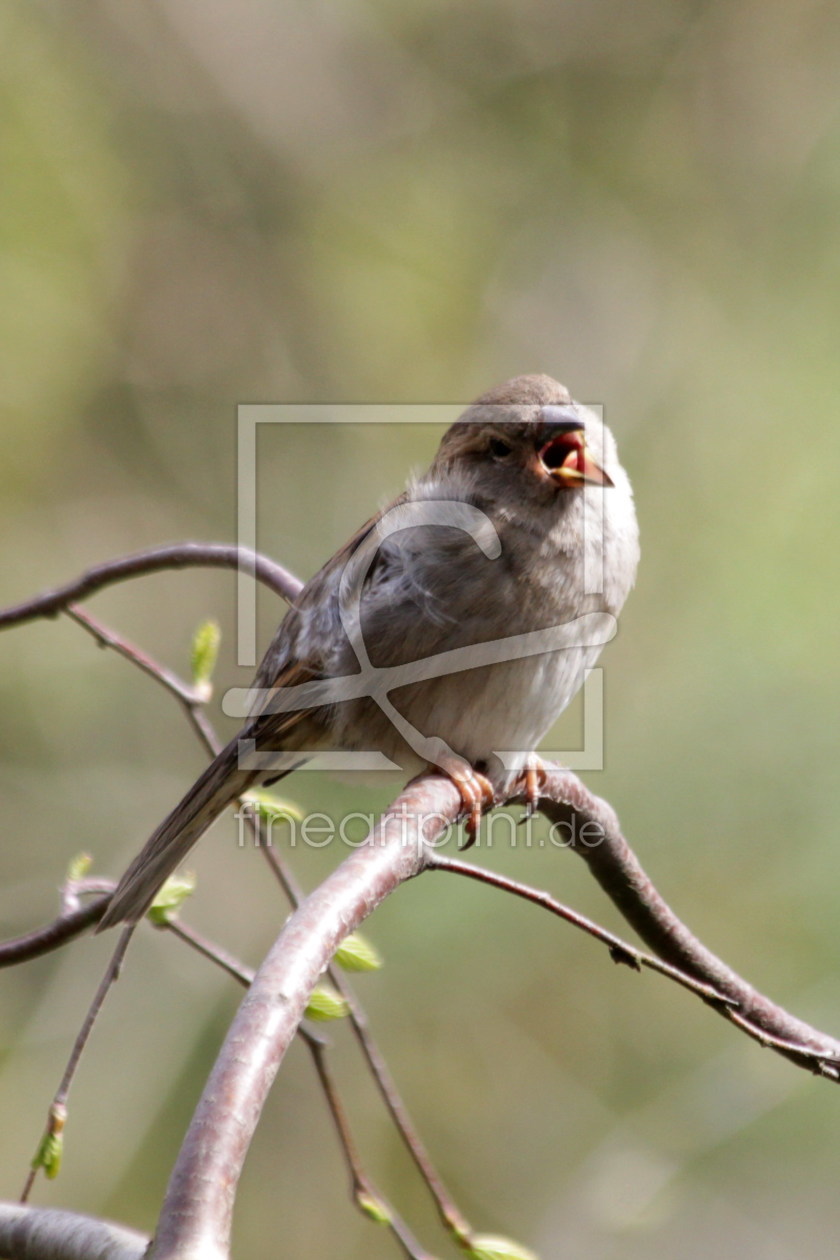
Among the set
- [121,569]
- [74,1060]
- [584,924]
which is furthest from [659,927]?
[121,569]

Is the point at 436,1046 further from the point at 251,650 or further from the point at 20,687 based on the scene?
the point at 20,687

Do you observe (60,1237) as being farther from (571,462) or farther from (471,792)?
(571,462)

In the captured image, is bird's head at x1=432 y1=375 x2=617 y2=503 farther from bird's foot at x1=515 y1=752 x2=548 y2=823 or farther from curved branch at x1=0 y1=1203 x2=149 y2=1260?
curved branch at x1=0 y1=1203 x2=149 y2=1260

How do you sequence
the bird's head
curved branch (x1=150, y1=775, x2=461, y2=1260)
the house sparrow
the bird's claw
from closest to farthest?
curved branch (x1=150, y1=775, x2=461, y2=1260), the bird's claw, the house sparrow, the bird's head

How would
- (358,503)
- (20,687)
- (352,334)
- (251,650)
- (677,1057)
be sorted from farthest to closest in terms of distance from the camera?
(352,334) < (358,503) < (20,687) < (677,1057) < (251,650)

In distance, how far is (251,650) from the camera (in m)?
4.95

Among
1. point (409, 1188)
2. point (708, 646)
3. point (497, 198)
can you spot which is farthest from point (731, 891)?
point (497, 198)

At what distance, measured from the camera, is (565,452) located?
9.59ft

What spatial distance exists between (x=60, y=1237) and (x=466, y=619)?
4.71 ft

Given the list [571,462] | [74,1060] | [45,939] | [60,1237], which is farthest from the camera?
[571,462]

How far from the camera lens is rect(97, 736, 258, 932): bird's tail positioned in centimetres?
259

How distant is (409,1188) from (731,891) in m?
1.78

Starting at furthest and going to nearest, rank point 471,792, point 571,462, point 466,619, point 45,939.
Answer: point 571,462 < point 466,619 < point 471,792 < point 45,939

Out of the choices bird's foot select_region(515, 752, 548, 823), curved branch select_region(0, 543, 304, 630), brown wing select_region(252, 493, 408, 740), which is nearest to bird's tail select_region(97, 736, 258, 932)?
brown wing select_region(252, 493, 408, 740)
